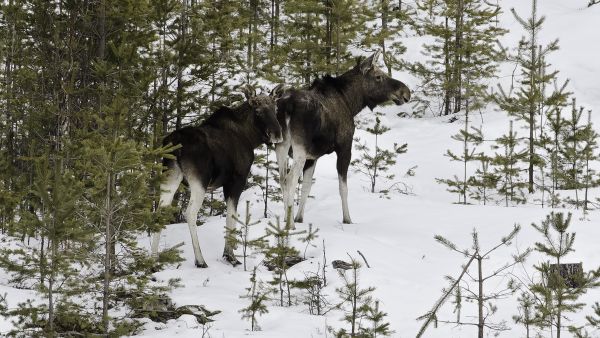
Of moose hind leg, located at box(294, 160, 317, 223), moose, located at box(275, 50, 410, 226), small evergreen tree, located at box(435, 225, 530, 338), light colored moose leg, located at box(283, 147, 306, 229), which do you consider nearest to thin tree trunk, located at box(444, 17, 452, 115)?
moose, located at box(275, 50, 410, 226)

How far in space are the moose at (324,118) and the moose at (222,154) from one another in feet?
2.62

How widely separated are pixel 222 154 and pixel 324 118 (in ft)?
8.69

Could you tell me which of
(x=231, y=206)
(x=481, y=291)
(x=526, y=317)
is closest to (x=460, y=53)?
→ (x=231, y=206)

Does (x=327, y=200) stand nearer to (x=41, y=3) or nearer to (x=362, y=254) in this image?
(x=362, y=254)

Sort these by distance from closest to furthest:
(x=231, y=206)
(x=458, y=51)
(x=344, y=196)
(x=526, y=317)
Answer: (x=526, y=317) → (x=231, y=206) → (x=344, y=196) → (x=458, y=51)

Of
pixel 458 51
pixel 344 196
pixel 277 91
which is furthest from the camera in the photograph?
pixel 458 51

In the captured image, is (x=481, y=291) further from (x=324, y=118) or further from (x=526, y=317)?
(x=324, y=118)

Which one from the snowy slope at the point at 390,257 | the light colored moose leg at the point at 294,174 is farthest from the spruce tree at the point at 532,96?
the light colored moose leg at the point at 294,174

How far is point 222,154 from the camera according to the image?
9.41 m

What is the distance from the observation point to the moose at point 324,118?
11031 millimetres

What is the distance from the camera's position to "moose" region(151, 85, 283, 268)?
29.6 ft

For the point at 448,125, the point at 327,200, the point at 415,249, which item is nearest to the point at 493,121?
the point at 448,125

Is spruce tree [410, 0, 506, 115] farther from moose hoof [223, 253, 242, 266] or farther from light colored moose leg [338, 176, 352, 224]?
moose hoof [223, 253, 242, 266]

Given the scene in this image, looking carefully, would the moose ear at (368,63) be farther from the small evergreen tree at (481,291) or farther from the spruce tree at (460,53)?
the spruce tree at (460,53)
